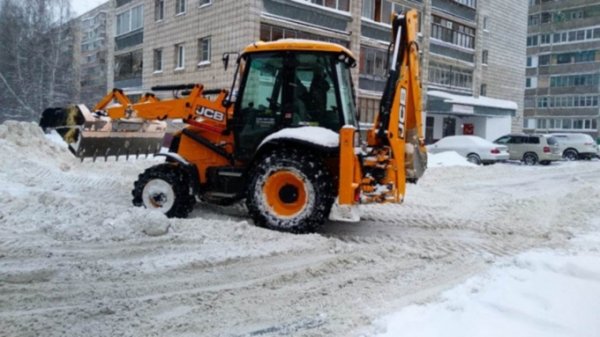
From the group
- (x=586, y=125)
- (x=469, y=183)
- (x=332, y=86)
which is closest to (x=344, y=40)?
(x=469, y=183)

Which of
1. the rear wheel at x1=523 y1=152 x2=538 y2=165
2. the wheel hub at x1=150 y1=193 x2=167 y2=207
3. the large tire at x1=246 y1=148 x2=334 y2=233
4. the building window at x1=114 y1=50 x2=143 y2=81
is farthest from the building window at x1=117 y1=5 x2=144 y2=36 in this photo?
the large tire at x1=246 y1=148 x2=334 y2=233

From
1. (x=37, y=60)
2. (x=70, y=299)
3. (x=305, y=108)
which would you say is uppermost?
(x=37, y=60)

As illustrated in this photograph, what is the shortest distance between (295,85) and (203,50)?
19648 millimetres

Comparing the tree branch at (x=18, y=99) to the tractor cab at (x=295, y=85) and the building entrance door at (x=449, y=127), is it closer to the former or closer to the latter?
the building entrance door at (x=449, y=127)

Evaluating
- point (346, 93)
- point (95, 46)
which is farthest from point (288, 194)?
point (95, 46)

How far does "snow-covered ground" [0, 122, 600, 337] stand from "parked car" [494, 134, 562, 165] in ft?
60.6

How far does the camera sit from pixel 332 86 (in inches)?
308

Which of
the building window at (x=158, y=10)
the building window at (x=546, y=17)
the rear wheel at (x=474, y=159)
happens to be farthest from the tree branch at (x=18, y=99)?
the building window at (x=546, y=17)

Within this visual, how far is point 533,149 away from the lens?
27.0 meters

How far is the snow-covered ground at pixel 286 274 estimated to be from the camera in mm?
4363

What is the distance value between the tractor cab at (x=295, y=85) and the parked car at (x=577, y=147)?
27.1 metres

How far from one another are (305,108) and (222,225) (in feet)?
Answer: 6.63

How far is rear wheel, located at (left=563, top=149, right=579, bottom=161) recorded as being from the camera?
31.6 m

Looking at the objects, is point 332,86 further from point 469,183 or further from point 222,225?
point 469,183
